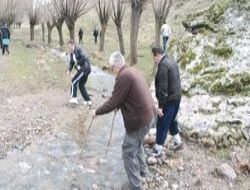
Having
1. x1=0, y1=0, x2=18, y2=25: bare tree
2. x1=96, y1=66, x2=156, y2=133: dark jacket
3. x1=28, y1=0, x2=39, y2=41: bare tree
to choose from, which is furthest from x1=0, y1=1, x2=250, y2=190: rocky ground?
x1=0, y1=0, x2=18, y2=25: bare tree

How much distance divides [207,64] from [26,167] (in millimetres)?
5816

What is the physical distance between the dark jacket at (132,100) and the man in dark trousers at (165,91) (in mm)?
1120

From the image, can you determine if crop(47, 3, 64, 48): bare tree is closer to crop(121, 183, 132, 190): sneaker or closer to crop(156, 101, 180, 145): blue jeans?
crop(156, 101, 180, 145): blue jeans

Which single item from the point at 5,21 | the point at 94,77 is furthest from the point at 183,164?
the point at 5,21

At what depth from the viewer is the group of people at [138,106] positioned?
7.08m

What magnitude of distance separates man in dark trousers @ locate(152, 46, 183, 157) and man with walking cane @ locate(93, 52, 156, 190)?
982 millimetres

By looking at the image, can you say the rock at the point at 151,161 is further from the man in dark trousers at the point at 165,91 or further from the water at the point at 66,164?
the water at the point at 66,164

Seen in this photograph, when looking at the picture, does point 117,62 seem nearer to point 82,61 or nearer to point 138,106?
point 138,106

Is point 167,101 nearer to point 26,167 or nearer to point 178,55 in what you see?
point 26,167

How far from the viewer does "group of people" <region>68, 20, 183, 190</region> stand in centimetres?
708

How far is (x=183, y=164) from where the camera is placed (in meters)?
8.97

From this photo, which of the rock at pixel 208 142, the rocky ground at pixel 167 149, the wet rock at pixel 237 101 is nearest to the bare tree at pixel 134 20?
the rocky ground at pixel 167 149

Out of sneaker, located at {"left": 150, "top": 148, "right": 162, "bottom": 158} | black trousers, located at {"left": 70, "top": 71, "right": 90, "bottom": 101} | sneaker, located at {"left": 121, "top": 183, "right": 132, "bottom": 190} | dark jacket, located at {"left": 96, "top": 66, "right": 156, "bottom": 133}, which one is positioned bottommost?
sneaker, located at {"left": 121, "top": 183, "right": 132, "bottom": 190}

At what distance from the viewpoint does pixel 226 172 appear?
839cm
